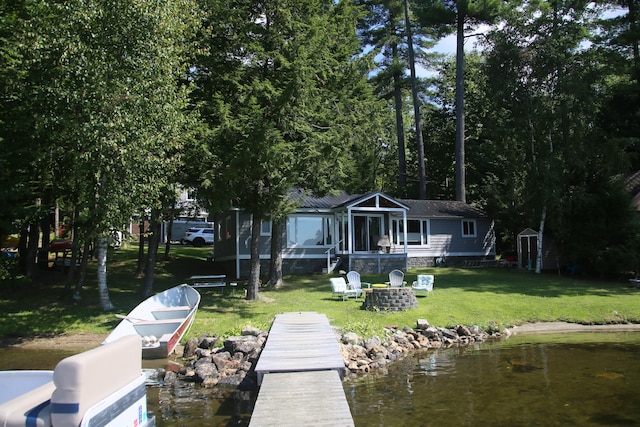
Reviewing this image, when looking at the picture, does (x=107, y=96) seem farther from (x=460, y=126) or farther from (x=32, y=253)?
(x=460, y=126)

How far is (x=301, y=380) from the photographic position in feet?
24.0

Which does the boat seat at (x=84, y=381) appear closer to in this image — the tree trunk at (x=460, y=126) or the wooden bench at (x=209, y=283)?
the wooden bench at (x=209, y=283)

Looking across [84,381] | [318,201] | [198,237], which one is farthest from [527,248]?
[84,381]

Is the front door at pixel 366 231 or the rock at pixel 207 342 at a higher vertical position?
the front door at pixel 366 231

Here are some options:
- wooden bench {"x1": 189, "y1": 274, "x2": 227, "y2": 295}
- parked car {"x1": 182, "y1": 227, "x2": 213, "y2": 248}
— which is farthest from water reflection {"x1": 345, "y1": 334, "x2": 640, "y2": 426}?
parked car {"x1": 182, "y1": 227, "x2": 213, "y2": 248}

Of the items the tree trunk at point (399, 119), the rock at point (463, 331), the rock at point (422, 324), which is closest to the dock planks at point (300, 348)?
the rock at point (422, 324)

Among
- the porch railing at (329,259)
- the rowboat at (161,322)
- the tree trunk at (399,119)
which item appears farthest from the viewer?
the tree trunk at (399,119)

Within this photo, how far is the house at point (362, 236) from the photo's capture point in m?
23.2

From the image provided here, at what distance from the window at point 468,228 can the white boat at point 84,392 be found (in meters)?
25.6

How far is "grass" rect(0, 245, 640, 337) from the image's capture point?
13219 millimetres

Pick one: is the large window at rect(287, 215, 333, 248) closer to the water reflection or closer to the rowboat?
the rowboat

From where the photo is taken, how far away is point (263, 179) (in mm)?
15281

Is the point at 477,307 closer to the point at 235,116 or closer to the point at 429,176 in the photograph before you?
the point at 235,116

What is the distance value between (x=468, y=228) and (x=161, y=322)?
2134cm
